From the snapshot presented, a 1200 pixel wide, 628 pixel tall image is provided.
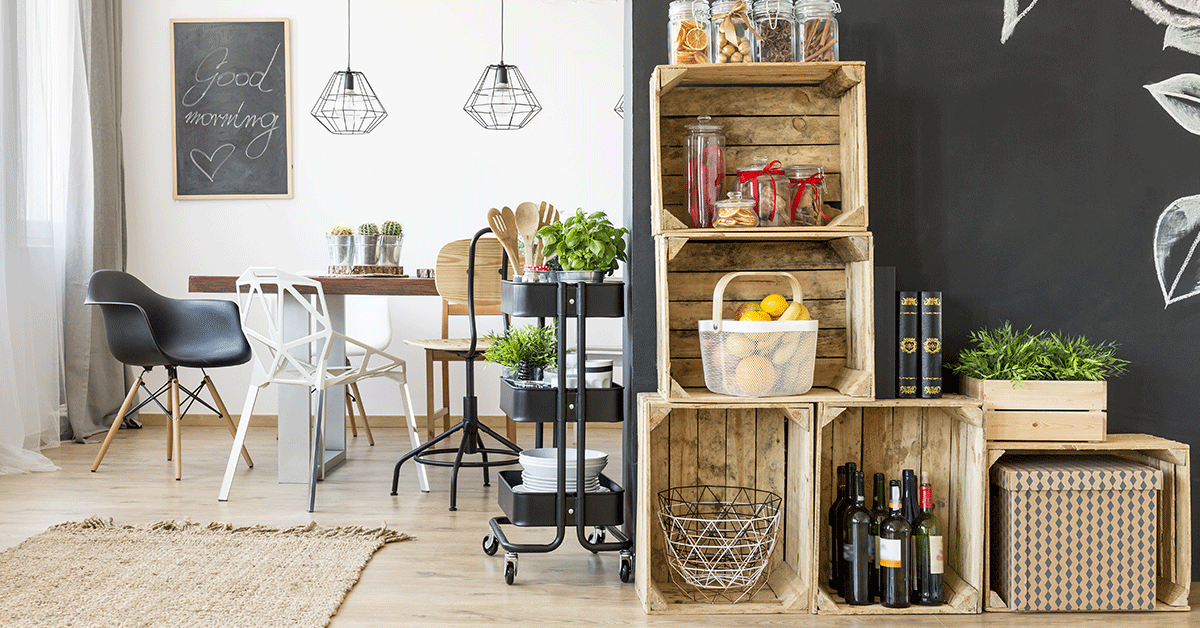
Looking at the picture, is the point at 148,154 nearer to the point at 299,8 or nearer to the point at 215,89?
the point at 215,89

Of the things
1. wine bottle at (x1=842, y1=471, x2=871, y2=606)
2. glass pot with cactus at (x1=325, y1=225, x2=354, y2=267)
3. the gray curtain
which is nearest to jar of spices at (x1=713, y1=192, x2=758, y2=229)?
wine bottle at (x1=842, y1=471, x2=871, y2=606)

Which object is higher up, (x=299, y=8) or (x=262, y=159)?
(x=299, y=8)

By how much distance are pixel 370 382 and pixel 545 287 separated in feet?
9.48

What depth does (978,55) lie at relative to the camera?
2320 mm

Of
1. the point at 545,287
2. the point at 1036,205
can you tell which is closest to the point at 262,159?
the point at 545,287

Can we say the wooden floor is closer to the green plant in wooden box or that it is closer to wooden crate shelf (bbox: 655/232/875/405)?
the green plant in wooden box

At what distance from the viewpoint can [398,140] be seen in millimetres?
4926

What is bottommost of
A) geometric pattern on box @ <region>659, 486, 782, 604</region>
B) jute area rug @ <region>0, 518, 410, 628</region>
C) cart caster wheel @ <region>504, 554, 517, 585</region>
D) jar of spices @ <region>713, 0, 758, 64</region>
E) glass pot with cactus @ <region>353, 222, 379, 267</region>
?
jute area rug @ <region>0, 518, 410, 628</region>

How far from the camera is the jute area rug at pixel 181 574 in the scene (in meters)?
2.06

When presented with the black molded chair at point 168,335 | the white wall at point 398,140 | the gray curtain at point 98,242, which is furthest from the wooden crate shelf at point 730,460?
the gray curtain at point 98,242

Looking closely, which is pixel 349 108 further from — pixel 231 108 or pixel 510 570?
pixel 510 570

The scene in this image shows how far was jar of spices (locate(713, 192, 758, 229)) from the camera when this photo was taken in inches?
84.0

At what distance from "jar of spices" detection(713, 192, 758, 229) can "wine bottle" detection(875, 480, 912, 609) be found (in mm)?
682

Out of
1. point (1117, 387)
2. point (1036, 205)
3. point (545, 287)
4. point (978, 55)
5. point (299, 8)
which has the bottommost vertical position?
point (1117, 387)
